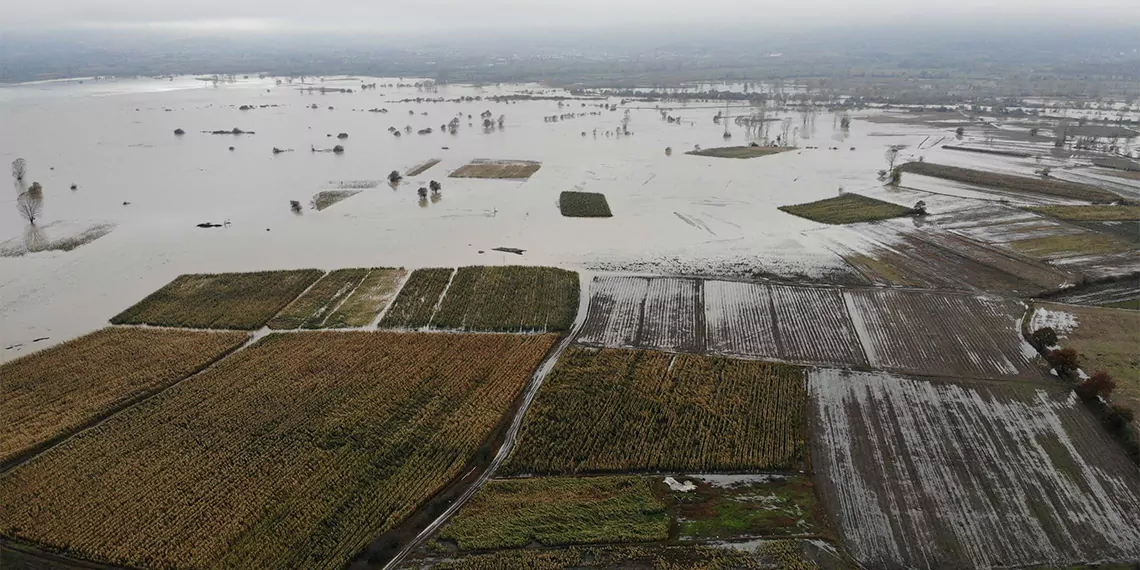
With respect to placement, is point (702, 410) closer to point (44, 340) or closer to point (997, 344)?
point (997, 344)

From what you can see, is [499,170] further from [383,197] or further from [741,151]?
[741,151]

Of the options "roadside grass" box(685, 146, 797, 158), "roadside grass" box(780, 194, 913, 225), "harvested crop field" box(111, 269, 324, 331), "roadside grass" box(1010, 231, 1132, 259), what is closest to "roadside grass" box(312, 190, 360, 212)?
"harvested crop field" box(111, 269, 324, 331)

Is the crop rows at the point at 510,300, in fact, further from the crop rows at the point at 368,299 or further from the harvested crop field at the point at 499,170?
the harvested crop field at the point at 499,170

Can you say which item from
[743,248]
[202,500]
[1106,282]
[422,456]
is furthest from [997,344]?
[202,500]

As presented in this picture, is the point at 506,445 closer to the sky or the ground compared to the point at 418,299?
closer to the ground

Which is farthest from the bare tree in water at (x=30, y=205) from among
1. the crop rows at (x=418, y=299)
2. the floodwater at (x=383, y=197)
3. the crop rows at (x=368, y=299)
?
the crop rows at (x=418, y=299)

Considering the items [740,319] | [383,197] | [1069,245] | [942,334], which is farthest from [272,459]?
[1069,245]
